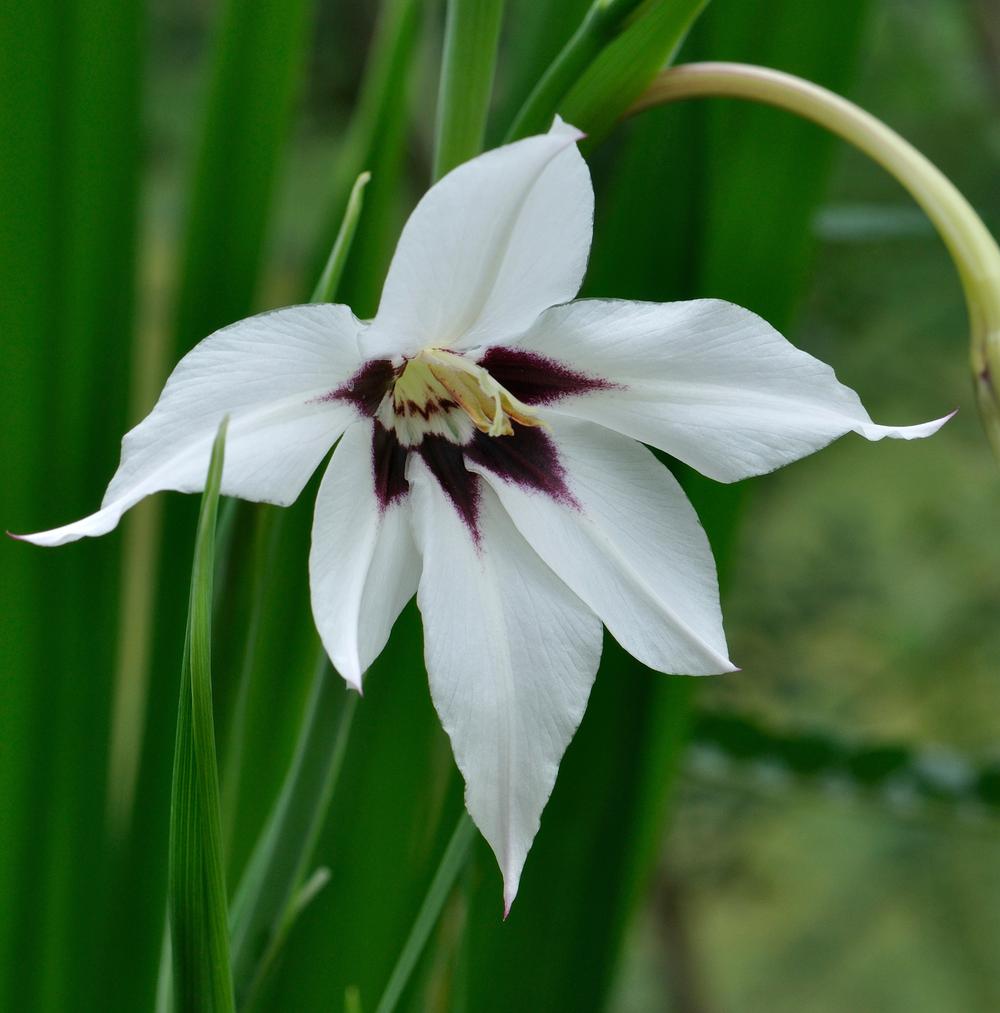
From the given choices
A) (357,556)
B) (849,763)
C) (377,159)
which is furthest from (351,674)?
(849,763)

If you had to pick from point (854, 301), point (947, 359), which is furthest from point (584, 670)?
point (947, 359)

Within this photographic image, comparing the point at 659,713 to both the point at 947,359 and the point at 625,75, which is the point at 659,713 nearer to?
the point at 625,75

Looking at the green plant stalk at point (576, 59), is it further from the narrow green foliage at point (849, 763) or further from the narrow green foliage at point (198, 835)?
the narrow green foliage at point (849, 763)

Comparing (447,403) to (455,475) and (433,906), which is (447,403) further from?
(433,906)

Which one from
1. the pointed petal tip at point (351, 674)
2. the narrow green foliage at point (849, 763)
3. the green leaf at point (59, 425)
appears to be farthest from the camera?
the narrow green foliage at point (849, 763)

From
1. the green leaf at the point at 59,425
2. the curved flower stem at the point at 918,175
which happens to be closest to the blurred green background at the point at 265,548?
the green leaf at the point at 59,425

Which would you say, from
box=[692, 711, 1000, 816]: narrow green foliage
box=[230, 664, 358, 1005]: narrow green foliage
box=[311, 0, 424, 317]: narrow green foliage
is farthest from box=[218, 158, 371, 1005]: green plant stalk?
box=[692, 711, 1000, 816]: narrow green foliage
